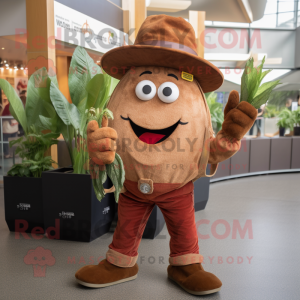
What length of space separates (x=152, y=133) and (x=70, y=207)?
935 millimetres

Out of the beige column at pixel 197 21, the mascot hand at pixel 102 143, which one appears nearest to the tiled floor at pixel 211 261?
the mascot hand at pixel 102 143

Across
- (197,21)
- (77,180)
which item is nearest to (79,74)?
(77,180)

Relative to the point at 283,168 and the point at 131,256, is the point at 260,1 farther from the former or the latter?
the point at 131,256

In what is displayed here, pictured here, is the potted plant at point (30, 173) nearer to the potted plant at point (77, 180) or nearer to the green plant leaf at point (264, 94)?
the potted plant at point (77, 180)

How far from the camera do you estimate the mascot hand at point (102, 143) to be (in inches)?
47.8

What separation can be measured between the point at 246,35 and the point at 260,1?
455cm

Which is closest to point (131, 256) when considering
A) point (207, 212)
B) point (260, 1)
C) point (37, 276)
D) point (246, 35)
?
point (37, 276)

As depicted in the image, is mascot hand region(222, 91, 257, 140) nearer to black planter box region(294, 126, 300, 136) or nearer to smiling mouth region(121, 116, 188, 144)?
smiling mouth region(121, 116, 188, 144)

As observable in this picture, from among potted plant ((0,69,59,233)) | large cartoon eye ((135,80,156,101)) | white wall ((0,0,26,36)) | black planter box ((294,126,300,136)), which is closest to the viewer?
large cartoon eye ((135,80,156,101))

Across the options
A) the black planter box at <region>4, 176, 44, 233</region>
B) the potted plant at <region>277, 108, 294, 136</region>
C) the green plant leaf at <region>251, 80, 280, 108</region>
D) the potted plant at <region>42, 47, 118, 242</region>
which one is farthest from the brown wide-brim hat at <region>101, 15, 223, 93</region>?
the potted plant at <region>277, 108, 294, 136</region>

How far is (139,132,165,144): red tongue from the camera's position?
134 centimetres

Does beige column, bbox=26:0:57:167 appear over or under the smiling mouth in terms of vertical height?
over

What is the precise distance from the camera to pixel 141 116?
4.33ft

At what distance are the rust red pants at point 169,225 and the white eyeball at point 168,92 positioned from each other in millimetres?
408
